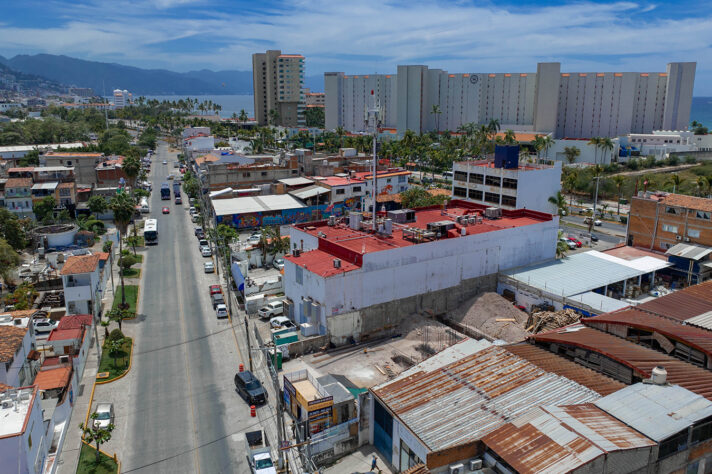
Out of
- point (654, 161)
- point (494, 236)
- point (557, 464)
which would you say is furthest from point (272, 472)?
point (654, 161)

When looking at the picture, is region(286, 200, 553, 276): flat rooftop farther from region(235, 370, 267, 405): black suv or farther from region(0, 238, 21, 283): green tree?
region(0, 238, 21, 283): green tree

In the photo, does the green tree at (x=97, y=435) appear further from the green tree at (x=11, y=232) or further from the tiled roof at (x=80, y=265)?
the green tree at (x=11, y=232)

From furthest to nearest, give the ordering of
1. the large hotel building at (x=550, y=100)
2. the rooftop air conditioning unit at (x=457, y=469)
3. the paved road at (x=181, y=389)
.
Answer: the large hotel building at (x=550, y=100) < the paved road at (x=181, y=389) < the rooftop air conditioning unit at (x=457, y=469)

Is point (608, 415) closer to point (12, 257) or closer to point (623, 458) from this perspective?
point (623, 458)

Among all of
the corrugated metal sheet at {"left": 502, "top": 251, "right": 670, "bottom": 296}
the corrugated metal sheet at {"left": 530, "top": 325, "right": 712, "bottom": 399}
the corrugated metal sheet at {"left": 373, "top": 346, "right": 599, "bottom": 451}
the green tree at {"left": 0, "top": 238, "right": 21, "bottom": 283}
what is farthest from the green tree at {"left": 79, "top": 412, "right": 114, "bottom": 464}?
the corrugated metal sheet at {"left": 502, "top": 251, "right": 670, "bottom": 296}

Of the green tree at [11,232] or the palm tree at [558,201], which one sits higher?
the palm tree at [558,201]

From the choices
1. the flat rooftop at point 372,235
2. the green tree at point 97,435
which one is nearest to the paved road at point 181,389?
the green tree at point 97,435

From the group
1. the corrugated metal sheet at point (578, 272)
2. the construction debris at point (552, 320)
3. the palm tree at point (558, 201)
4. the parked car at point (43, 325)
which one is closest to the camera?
the construction debris at point (552, 320)

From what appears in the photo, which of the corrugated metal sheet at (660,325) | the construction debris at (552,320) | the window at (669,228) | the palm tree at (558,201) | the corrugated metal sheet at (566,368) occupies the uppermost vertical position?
the palm tree at (558,201)

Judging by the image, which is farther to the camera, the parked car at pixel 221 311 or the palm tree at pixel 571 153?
the palm tree at pixel 571 153
